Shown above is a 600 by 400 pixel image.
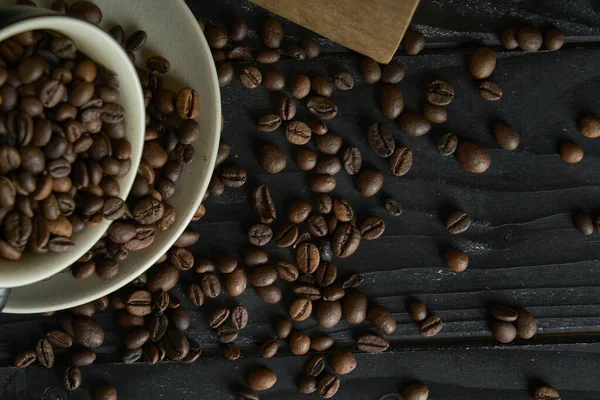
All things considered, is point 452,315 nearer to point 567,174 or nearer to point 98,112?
point 567,174

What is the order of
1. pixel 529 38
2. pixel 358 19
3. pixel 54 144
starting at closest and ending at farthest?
pixel 54 144, pixel 358 19, pixel 529 38

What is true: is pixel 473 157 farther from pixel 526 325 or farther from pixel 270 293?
pixel 270 293

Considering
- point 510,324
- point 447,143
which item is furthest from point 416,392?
point 447,143

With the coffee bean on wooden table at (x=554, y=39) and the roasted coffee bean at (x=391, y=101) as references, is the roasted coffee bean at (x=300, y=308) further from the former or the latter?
the coffee bean on wooden table at (x=554, y=39)

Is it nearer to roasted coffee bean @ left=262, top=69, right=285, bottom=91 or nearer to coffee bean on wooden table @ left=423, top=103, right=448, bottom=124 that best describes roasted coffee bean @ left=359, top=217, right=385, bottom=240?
coffee bean on wooden table @ left=423, top=103, right=448, bottom=124

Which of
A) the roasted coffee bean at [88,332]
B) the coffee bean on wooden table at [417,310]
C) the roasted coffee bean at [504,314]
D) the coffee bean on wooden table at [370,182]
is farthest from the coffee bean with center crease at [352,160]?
the roasted coffee bean at [88,332]

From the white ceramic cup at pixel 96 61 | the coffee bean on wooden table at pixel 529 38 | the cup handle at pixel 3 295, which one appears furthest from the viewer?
the coffee bean on wooden table at pixel 529 38

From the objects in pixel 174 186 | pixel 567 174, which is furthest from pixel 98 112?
pixel 567 174
